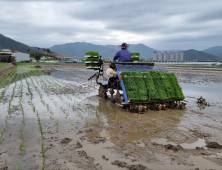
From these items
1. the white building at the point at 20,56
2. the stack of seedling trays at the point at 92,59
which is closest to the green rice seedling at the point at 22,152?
the stack of seedling trays at the point at 92,59

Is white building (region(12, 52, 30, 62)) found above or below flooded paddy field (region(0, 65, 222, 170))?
above

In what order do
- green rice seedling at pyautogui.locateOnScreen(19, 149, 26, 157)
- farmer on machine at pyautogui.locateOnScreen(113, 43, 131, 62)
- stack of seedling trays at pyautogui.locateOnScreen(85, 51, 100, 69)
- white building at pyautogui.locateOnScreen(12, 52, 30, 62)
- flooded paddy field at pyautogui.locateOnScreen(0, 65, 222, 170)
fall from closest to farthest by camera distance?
flooded paddy field at pyautogui.locateOnScreen(0, 65, 222, 170), green rice seedling at pyautogui.locateOnScreen(19, 149, 26, 157), farmer on machine at pyautogui.locateOnScreen(113, 43, 131, 62), stack of seedling trays at pyautogui.locateOnScreen(85, 51, 100, 69), white building at pyautogui.locateOnScreen(12, 52, 30, 62)

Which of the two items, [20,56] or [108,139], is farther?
[20,56]

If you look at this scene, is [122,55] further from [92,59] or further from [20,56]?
[20,56]

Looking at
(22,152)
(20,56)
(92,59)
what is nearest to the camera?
(22,152)

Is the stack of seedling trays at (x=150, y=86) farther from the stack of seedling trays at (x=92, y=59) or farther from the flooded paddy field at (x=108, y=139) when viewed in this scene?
the stack of seedling trays at (x=92, y=59)

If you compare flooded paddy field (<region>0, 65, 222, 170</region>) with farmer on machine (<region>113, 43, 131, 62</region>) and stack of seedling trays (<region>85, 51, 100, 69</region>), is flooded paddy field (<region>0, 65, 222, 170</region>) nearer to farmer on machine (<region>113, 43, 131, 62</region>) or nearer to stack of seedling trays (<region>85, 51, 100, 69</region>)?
farmer on machine (<region>113, 43, 131, 62</region>)

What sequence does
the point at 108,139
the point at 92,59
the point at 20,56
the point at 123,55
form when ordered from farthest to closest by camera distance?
the point at 20,56 → the point at 92,59 → the point at 123,55 → the point at 108,139

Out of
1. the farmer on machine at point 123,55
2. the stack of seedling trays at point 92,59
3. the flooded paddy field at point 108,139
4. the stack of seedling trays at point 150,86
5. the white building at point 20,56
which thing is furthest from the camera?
the white building at point 20,56

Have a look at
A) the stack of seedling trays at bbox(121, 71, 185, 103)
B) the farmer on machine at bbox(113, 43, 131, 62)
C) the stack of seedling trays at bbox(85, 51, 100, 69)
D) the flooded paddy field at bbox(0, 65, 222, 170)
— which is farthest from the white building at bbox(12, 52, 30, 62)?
the stack of seedling trays at bbox(121, 71, 185, 103)

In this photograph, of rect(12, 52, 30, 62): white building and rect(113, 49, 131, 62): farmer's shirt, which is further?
rect(12, 52, 30, 62): white building

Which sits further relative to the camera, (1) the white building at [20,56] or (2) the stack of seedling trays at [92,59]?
(1) the white building at [20,56]

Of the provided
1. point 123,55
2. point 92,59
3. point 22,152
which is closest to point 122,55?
point 123,55

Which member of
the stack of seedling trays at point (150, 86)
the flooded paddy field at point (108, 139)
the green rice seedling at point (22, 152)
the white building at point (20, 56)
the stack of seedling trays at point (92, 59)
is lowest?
the green rice seedling at point (22, 152)
